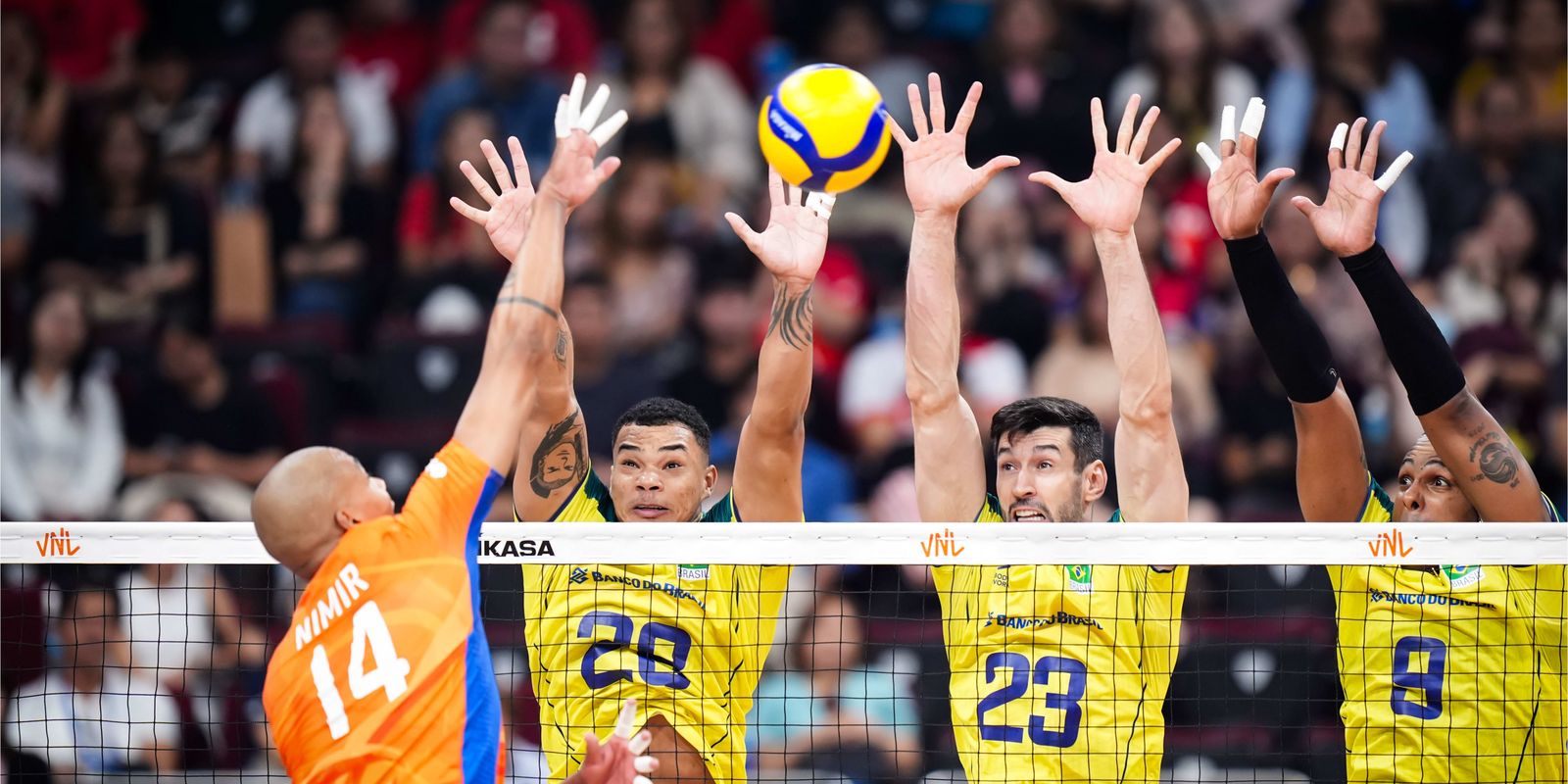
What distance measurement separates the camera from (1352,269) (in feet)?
22.7

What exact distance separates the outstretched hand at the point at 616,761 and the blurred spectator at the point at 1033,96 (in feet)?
28.6

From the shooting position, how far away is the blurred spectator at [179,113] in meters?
14.5

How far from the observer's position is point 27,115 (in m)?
14.7

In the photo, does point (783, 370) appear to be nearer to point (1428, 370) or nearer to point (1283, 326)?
point (1283, 326)

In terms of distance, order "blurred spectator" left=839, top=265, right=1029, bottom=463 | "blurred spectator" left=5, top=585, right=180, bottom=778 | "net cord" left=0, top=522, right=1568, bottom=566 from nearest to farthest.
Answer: "net cord" left=0, top=522, right=1568, bottom=566
"blurred spectator" left=5, top=585, right=180, bottom=778
"blurred spectator" left=839, top=265, right=1029, bottom=463

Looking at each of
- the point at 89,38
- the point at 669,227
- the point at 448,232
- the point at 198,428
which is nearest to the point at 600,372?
the point at 669,227

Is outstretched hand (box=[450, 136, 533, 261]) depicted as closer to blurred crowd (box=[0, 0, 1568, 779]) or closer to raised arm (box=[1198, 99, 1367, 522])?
raised arm (box=[1198, 99, 1367, 522])

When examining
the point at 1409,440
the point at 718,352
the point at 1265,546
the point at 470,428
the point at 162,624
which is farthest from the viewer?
the point at 718,352

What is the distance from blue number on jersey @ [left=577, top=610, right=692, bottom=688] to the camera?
7.07 metres

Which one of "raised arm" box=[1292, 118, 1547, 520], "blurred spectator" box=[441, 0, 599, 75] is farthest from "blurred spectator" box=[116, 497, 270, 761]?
"raised arm" box=[1292, 118, 1547, 520]

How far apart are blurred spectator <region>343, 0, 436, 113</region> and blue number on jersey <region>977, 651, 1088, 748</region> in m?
10.1

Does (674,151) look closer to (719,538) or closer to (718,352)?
(718,352)

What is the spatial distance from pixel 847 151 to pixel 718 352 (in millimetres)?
5783

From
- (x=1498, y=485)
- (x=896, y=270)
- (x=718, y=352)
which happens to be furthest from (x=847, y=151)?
(x=896, y=270)
